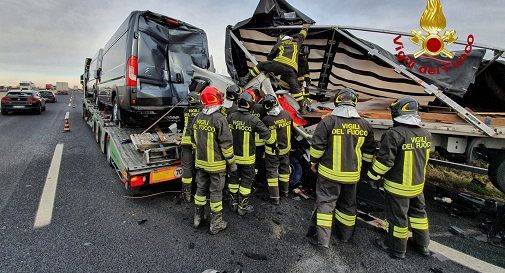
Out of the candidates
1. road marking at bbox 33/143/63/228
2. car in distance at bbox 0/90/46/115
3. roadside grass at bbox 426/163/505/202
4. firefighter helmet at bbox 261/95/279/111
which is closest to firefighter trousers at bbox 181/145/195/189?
firefighter helmet at bbox 261/95/279/111

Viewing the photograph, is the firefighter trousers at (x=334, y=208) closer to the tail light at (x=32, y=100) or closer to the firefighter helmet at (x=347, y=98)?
the firefighter helmet at (x=347, y=98)

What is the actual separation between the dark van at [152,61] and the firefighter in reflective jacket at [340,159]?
11.7ft

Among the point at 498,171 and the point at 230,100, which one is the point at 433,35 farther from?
the point at 230,100

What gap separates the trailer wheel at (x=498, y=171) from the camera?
12.4 ft

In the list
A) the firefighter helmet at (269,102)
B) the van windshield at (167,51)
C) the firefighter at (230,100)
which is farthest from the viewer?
the van windshield at (167,51)

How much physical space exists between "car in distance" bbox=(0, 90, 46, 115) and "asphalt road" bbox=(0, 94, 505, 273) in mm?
13148

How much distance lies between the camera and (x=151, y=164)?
4098 millimetres

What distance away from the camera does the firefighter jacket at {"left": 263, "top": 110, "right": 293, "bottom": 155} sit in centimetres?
459

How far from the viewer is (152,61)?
5.62 metres

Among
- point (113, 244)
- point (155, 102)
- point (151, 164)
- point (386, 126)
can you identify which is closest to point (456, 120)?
point (386, 126)

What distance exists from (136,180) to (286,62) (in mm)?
3103

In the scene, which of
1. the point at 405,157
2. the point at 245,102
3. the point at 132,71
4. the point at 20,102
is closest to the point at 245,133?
the point at 245,102

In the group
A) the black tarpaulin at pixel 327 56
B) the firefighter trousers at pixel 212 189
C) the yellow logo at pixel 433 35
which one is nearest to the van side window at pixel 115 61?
the black tarpaulin at pixel 327 56

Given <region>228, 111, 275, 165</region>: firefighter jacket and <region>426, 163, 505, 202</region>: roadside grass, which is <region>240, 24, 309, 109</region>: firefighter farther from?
<region>426, 163, 505, 202</region>: roadside grass
